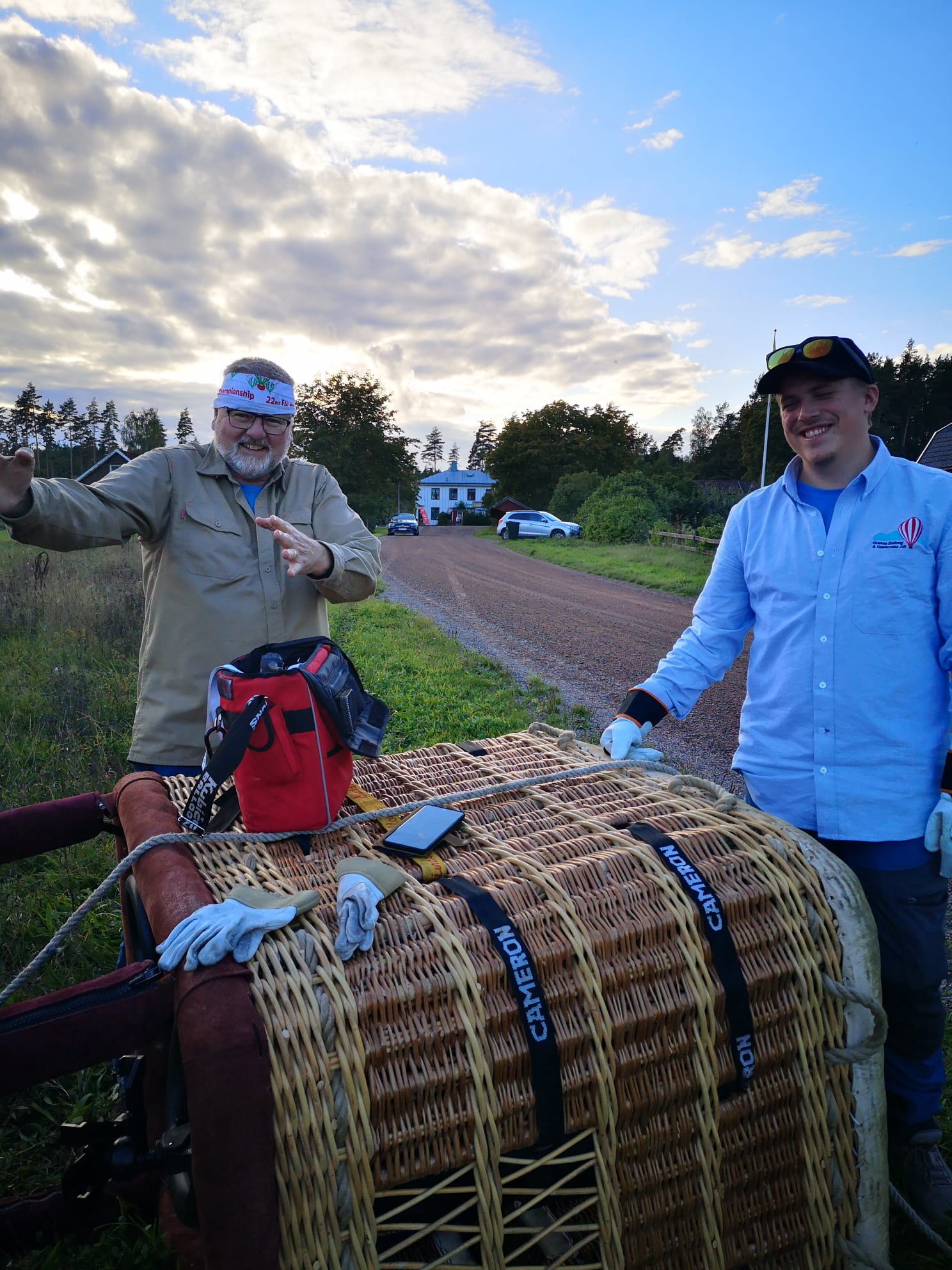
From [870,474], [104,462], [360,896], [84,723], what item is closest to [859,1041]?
[360,896]

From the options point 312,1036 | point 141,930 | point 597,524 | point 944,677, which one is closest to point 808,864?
point 944,677

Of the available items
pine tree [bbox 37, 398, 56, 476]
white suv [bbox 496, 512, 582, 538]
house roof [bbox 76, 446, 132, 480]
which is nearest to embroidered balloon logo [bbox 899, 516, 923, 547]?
house roof [bbox 76, 446, 132, 480]

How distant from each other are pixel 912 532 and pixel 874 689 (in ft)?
1.45

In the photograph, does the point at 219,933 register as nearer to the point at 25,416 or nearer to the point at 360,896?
the point at 360,896

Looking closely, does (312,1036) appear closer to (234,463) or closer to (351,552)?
(351,552)

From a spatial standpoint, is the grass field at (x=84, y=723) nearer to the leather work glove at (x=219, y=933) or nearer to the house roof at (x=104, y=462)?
the leather work glove at (x=219, y=933)

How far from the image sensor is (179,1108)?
1.36 metres

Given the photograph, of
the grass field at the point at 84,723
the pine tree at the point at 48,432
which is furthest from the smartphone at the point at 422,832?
the pine tree at the point at 48,432

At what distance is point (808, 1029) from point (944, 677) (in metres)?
1.08

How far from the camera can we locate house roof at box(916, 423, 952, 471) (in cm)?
2362

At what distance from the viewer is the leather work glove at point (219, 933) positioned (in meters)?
1.32

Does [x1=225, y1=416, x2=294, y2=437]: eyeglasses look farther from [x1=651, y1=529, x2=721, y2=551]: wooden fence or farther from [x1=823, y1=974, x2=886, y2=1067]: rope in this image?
[x1=651, y1=529, x2=721, y2=551]: wooden fence

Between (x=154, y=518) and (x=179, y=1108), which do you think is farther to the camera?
(x=154, y=518)

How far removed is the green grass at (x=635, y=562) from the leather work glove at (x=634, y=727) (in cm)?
1414
